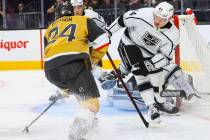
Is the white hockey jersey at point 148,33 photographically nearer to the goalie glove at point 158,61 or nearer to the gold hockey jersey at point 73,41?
the goalie glove at point 158,61

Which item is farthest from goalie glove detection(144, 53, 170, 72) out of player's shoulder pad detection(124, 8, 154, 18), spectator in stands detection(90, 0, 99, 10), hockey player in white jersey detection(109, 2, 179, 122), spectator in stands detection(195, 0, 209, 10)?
spectator in stands detection(90, 0, 99, 10)

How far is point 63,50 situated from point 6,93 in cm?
292

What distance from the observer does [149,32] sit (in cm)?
442

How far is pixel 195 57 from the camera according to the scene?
484 centimetres

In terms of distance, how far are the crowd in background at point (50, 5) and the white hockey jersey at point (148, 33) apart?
12.4 feet

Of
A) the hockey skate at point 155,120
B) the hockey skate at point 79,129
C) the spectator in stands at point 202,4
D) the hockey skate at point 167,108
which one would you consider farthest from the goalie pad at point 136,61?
the spectator in stands at point 202,4

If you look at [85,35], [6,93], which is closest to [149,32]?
[85,35]

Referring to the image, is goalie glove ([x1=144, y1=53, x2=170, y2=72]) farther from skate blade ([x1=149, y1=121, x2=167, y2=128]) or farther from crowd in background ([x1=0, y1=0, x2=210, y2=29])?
crowd in background ([x1=0, y1=0, x2=210, y2=29])

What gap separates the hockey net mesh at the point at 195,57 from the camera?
4.81m

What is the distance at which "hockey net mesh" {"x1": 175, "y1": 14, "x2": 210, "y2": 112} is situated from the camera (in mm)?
4812

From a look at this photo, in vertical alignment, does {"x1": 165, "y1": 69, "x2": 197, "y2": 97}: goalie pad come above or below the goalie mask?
below

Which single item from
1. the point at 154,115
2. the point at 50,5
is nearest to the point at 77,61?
the point at 154,115

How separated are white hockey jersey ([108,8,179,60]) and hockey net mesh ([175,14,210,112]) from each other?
0.48 meters

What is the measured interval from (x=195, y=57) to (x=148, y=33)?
2.12ft
